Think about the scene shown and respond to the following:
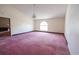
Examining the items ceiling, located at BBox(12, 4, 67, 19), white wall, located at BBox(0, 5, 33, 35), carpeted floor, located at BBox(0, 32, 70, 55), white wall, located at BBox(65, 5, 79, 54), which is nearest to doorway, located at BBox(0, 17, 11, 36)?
white wall, located at BBox(0, 5, 33, 35)

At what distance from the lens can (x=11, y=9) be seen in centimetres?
623

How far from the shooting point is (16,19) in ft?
22.6

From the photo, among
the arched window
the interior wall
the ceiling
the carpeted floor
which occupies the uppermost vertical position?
the ceiling

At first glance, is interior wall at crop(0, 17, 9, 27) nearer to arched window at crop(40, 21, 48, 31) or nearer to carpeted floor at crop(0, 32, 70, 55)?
carpeted floor at crop(0, 32, 70, 55)

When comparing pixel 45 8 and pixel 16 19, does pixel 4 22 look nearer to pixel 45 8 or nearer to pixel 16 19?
pixel 16 19

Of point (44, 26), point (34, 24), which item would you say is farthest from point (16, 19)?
point (44, 26)

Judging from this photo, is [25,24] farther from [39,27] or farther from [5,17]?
[5,17]

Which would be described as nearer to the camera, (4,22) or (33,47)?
(33,47)

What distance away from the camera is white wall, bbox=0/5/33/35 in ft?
19.1

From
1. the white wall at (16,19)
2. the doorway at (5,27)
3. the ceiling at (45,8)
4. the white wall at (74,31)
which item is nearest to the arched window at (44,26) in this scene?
the white wall at (16,19)
